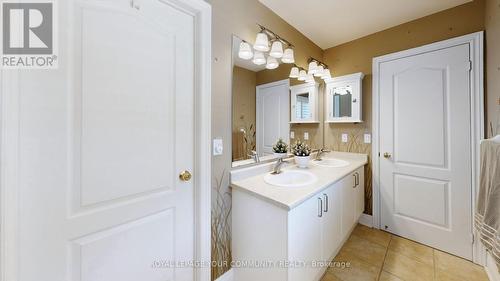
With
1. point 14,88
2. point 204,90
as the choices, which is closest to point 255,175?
point 204,90

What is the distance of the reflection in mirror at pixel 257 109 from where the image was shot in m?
1.54

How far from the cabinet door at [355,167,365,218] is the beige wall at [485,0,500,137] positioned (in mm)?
1043

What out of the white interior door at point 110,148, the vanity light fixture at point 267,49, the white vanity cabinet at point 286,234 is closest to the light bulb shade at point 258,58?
the vanity light fixture at point 267,49

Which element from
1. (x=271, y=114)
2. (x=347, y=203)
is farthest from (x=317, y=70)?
(x=347, y=203)

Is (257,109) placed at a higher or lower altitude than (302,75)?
lower

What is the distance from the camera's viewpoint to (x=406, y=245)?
6.49 feet

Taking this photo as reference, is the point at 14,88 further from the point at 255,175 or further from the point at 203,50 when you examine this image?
the point at 255,175

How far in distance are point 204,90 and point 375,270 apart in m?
2.02

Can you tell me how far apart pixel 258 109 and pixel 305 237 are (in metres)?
1.10

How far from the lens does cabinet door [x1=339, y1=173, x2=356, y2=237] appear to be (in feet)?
5.61

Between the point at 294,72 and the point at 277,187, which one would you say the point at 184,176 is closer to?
the point at 277,187

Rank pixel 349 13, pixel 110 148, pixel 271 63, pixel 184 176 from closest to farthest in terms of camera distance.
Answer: pixel 110 148 < pixel 184 176 < pixel 271 63 < pixel 349 13

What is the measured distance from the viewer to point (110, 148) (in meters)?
0.93

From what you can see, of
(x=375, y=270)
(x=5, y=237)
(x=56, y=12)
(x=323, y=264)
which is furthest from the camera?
(x=375, y=270)
